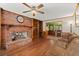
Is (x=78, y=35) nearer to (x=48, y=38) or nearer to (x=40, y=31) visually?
(x=48, y=38)

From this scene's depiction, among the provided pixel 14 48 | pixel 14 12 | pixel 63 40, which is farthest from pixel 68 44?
pixel 14 12

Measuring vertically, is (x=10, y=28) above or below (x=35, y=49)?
above

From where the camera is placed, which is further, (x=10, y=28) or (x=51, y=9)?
(x=51, y=9)

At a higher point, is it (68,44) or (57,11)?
(57,11)

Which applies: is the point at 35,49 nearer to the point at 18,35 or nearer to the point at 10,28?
the point at 18,35

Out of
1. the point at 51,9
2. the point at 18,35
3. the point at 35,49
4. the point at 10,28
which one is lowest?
the point at 35,49

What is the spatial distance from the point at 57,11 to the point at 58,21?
201 millimetres

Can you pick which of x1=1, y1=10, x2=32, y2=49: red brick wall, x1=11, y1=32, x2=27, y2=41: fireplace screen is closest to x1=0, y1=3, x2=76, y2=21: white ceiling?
x1=1, y1=10, x2=32, y2=49: red brick wall

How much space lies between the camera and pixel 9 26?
2332 mm

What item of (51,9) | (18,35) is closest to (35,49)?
(18,35)

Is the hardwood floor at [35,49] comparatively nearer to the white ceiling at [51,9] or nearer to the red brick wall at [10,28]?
the red brick wall at [10,28]

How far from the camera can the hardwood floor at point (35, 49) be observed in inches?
95.0

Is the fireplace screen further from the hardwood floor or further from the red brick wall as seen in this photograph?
the hardwood floor

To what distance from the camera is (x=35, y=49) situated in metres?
2.44
